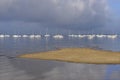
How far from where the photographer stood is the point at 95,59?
168ft

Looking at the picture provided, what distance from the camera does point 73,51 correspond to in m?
60.9

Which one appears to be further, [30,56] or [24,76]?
[30,56]

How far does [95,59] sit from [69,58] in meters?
5.17

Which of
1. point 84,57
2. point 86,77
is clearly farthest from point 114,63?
point 86,77

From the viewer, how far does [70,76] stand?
108 feet

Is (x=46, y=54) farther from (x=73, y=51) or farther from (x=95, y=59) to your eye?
(x=95, y=59)

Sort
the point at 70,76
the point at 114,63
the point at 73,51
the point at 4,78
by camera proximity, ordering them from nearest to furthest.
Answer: the point at 4,78 → the point at 70,76 → the point at 114,63 → the point at 73,51

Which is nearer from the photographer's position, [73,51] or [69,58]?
[69,58]

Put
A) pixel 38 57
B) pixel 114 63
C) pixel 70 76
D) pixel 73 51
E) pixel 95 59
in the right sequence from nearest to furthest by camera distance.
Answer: pixel 70 76
pixel 114 63
pixel 95 59
pixel 38 57
pixel 73 51

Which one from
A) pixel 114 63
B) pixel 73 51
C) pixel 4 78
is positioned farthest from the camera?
pixel 73 51

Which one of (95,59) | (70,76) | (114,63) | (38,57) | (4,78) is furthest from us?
(38,57)

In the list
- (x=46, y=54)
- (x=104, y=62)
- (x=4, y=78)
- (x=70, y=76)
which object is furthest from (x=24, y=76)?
(x=46, y=54)

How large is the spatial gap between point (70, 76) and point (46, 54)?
89.2ft

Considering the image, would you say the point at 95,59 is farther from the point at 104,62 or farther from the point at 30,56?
the point at 30,56
